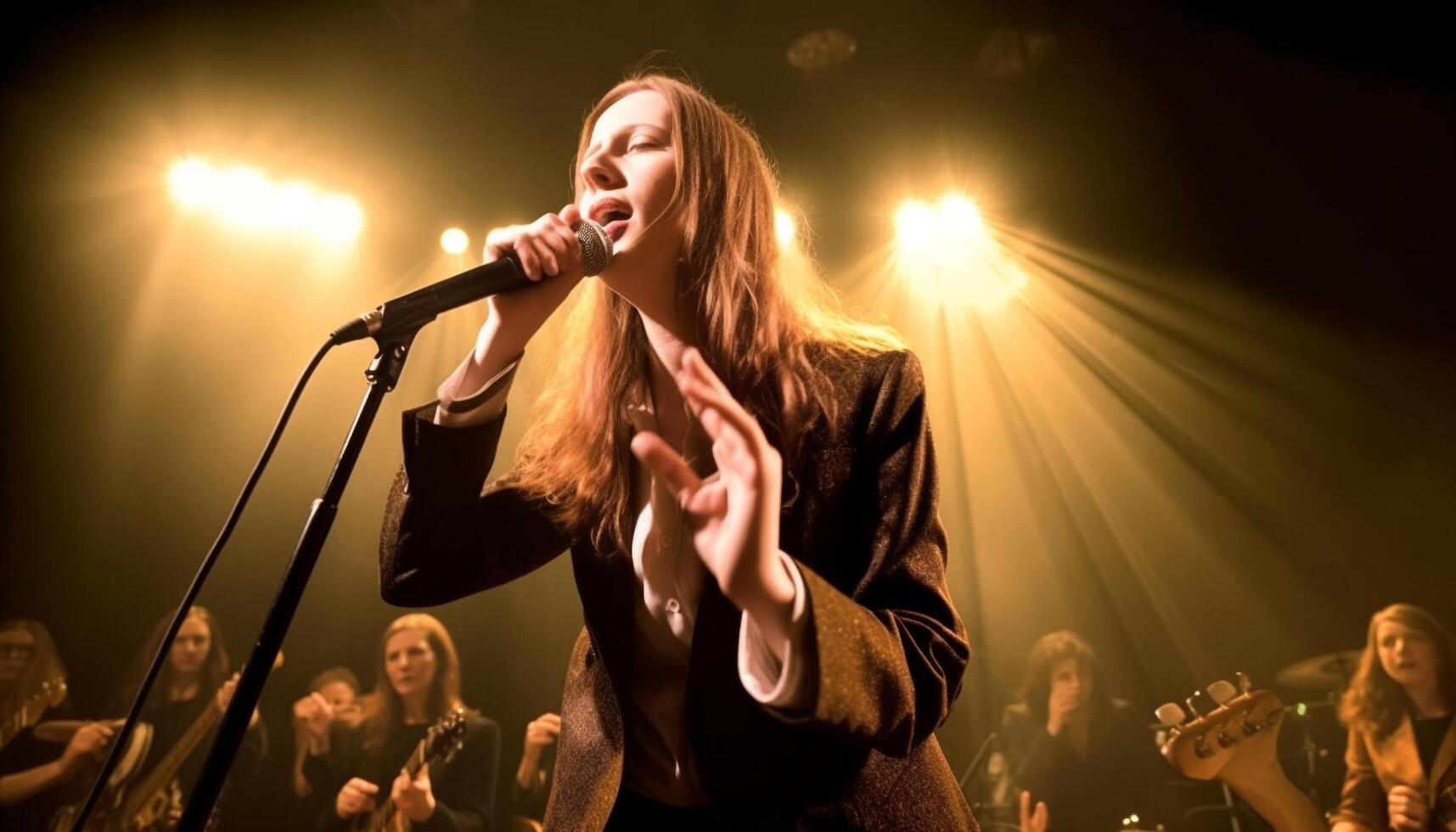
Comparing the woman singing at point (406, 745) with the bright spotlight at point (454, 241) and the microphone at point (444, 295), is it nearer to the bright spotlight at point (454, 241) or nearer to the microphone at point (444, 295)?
the bright spotlight at point (454, 241)

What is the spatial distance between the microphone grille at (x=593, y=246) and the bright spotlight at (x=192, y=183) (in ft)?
12.0

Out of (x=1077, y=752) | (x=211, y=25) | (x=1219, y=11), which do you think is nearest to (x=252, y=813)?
(x=211, y=25)

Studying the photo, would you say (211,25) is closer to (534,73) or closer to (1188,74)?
(534,73)

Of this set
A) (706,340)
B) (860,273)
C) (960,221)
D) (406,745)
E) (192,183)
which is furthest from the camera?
(860,273)

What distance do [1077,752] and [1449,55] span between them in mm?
3431

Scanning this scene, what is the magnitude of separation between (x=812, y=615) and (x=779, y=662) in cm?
6

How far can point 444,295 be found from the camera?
0.85 meters

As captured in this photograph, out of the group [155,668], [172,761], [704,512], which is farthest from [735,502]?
[172,761]

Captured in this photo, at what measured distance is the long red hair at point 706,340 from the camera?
1061 millimetres

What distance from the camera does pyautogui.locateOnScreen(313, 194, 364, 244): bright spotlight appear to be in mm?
4148

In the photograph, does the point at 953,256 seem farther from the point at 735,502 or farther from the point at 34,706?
the point at 34,706

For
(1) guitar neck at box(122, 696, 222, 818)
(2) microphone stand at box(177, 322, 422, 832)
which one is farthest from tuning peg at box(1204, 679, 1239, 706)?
(1) guitar neck at box(122, 696, 222, 818)

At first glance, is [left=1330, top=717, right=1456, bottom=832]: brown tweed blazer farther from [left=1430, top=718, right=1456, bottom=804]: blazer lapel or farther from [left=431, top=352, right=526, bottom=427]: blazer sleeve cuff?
[left=431, top=352, right=526, bottom=427]: blazer sleeve cuff

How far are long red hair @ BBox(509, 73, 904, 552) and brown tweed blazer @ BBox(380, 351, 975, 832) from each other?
0.14ft
